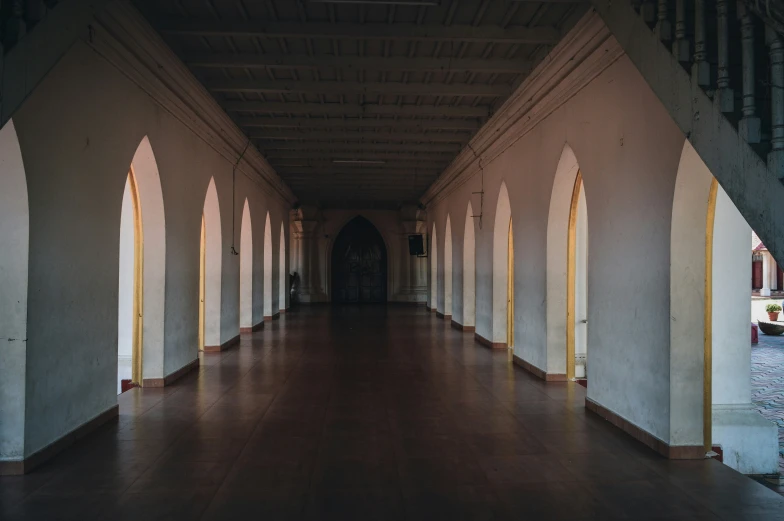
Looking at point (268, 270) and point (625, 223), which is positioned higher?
point (625, 223)

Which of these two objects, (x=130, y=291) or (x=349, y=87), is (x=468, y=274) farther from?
(x=130, y=291)

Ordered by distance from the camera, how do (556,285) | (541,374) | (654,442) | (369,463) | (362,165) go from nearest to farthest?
1. (369,463)
2. (654,442)
3. (556,285)
4. (541,374)
5. (362,165)

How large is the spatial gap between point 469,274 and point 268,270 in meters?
5.29

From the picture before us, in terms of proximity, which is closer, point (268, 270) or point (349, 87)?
point (349, 87)

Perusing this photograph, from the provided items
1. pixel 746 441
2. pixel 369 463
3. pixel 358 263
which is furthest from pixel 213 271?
pixel 358 263

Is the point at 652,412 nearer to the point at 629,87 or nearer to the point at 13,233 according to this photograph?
the point at 629,87

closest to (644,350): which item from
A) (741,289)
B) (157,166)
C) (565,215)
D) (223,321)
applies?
(741,289)

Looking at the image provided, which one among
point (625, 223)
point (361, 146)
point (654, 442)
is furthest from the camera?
point (361, 146)

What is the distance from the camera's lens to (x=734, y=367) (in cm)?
518

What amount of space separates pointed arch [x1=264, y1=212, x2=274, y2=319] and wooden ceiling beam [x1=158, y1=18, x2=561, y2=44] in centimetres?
866

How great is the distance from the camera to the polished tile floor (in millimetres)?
3348

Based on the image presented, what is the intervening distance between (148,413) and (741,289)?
218 inches

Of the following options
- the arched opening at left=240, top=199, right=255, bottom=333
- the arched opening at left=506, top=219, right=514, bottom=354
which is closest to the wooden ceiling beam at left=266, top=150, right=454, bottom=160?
the arched opening at left=240, top=199, right=255, bottom=333

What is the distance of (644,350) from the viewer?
4.68 metres
